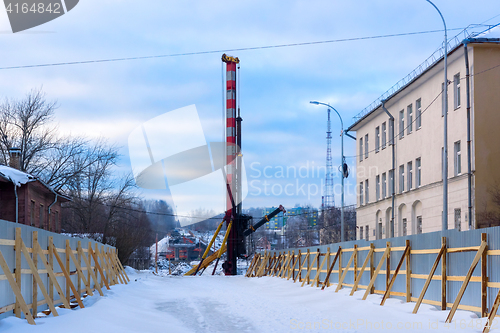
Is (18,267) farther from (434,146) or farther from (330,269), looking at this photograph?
(434,146)

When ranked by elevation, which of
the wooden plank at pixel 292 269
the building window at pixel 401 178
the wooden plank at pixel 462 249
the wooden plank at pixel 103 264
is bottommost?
the wooden plank at pixel 292 269

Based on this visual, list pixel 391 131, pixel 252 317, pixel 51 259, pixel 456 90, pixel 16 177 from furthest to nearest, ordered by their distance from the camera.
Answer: pixel 391 131, pixel 456 90, pixel 16 177, pixel 252 317, pixel 51 259

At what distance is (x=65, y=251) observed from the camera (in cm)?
1468

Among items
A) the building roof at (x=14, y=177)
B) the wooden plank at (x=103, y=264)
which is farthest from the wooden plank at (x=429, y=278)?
the building roof at (x=14, y=177)

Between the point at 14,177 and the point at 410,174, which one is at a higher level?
the point at 410,174

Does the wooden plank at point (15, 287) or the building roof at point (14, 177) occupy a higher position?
the building roof at point (14, 177)

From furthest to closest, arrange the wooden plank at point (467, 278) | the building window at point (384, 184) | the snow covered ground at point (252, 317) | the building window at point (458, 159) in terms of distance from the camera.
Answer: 1. the building window at point (384, 184)
2. the building window at point (458, 159)
3. the wooden plank at point (467, 278)
4. the snow covered ground at point (252, 317)

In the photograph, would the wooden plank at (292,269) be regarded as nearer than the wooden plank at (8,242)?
No

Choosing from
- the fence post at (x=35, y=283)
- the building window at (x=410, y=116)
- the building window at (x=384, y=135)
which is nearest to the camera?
the fence post at (x=35, y=283)

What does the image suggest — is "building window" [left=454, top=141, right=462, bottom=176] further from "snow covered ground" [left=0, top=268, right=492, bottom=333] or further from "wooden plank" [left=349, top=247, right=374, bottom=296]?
"snow covered ground" [left=0, top=268, right=492, bottom=333]

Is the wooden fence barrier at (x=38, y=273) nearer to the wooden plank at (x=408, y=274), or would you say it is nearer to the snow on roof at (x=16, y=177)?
the wooden plank at (x=408, y=274)

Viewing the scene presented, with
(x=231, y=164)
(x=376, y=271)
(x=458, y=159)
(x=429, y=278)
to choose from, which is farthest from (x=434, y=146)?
(x=429, y=278)

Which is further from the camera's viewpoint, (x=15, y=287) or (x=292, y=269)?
(x=292, y=269)

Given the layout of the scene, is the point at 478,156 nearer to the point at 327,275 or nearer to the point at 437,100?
the point at 437,100
